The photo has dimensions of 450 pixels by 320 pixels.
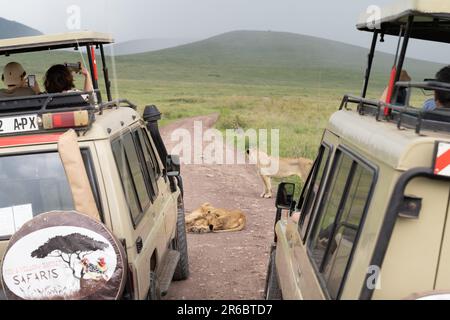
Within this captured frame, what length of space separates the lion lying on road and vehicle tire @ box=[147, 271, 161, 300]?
457 centimetres

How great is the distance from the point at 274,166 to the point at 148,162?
7.13 metres

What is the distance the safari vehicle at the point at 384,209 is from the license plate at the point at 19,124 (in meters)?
1.87

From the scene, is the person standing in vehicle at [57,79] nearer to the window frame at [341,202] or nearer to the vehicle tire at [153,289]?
the vehicle tire at [153,289]

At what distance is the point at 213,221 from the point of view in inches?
363

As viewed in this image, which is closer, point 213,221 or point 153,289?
point 153,289

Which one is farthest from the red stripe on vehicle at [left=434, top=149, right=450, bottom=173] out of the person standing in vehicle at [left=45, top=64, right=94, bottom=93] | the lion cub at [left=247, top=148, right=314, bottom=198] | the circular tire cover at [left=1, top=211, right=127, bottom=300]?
the lion cub at [left=247, top=148, right=314, bottom=198]

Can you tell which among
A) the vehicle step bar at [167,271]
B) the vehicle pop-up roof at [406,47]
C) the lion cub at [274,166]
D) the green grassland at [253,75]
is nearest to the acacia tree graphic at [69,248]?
the vehicle step bar at [167,271]

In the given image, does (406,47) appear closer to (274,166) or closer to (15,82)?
(15,82)

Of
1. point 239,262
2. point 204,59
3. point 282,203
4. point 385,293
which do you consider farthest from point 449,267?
point 204,59

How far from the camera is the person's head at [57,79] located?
5.50 metres

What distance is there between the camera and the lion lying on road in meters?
9.07

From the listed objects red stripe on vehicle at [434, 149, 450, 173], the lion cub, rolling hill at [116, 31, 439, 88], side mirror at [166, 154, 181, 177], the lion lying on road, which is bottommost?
rolling hill at [116, 31, 439, 88]

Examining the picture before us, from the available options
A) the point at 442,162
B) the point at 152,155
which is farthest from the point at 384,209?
the point at 152,155

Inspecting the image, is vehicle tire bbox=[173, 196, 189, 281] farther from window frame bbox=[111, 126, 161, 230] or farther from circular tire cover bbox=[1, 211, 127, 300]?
circular tire cover bbox=[1, 211, 127, 300]
